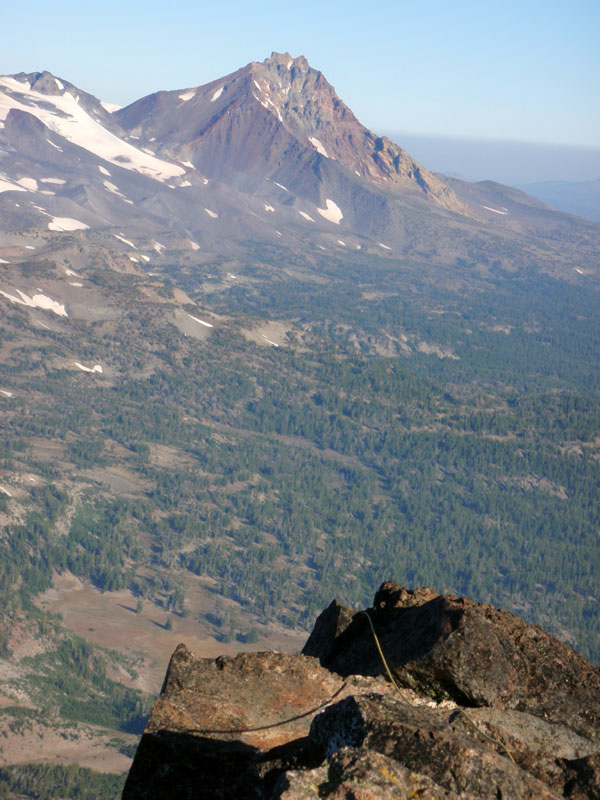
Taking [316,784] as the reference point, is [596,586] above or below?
below

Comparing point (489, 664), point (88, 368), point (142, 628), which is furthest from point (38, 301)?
point (489, 664)

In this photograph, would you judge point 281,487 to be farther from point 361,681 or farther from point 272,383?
point 361,681

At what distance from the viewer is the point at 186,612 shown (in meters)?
99.8

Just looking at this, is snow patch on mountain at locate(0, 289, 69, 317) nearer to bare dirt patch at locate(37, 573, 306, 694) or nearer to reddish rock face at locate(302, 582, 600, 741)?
bare dirt patch at locate(37, 573, 306, 694)

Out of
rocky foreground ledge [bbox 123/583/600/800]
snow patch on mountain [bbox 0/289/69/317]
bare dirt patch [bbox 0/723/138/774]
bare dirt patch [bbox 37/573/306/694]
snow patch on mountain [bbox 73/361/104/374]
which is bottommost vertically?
bare dirt patch [bbox 37/573/306/694]

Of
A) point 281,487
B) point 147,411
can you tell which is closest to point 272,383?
point 147,411

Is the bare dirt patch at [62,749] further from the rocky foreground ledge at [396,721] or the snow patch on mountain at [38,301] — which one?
the snow patch on mountain at [38,301]

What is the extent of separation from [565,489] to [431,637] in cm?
16119

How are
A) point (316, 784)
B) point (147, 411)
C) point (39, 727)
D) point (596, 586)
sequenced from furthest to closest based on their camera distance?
1. point (147, 411)
2. point (596, 586)
3. point (39, 727)
4. point (316, 784)

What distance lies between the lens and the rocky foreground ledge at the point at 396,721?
970 centimetres

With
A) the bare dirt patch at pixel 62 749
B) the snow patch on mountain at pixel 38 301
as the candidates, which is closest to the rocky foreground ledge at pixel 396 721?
the bare dirt patch at pixel 62 749

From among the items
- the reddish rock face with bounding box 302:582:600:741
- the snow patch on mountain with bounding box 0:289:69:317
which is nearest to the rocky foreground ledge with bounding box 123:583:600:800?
the reddish rock face with bounding box 302:582:600:741

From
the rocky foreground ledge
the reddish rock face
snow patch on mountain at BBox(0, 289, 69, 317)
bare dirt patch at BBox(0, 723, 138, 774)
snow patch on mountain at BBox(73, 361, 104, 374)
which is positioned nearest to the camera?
the rocky foreground ledge

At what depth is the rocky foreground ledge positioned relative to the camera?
9695mm
